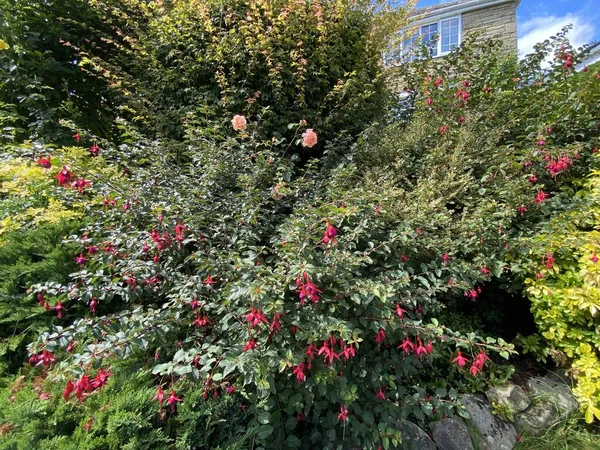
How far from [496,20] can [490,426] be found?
1138cm

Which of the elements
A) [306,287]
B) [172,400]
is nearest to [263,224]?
[306,287]

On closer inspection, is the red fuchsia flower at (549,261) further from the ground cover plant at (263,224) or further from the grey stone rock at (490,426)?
the grey stone rock at (490,426)

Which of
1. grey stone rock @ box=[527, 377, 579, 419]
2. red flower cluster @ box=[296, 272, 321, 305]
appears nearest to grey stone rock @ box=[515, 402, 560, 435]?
grey stone rock @ box=[527, 377, 579, 419]

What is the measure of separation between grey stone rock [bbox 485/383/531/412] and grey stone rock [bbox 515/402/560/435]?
0.14 ft

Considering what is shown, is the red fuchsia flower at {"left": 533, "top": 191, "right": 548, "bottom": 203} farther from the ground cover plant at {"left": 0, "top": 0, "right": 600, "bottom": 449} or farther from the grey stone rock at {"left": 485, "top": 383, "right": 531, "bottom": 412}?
the grey stone rock at {"left": 485, "top": 383, "right": 531, "bottom": 412}

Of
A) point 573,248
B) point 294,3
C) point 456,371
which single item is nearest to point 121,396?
point 456,371

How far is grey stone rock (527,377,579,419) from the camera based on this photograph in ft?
7.13

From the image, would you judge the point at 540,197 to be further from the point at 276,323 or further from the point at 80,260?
the point at 80,260

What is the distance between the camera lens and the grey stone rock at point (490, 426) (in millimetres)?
2010

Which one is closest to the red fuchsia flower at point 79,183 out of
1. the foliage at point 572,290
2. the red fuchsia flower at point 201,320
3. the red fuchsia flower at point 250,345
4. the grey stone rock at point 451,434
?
the red fuchsia flower at point 201,320

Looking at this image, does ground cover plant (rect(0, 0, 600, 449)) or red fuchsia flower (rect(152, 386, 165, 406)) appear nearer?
red fuchsia flower (rect(152, 386, 165, 406))

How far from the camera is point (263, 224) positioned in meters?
2.23

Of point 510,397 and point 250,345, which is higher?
point 250,345

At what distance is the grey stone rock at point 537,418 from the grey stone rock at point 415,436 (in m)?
0.72
